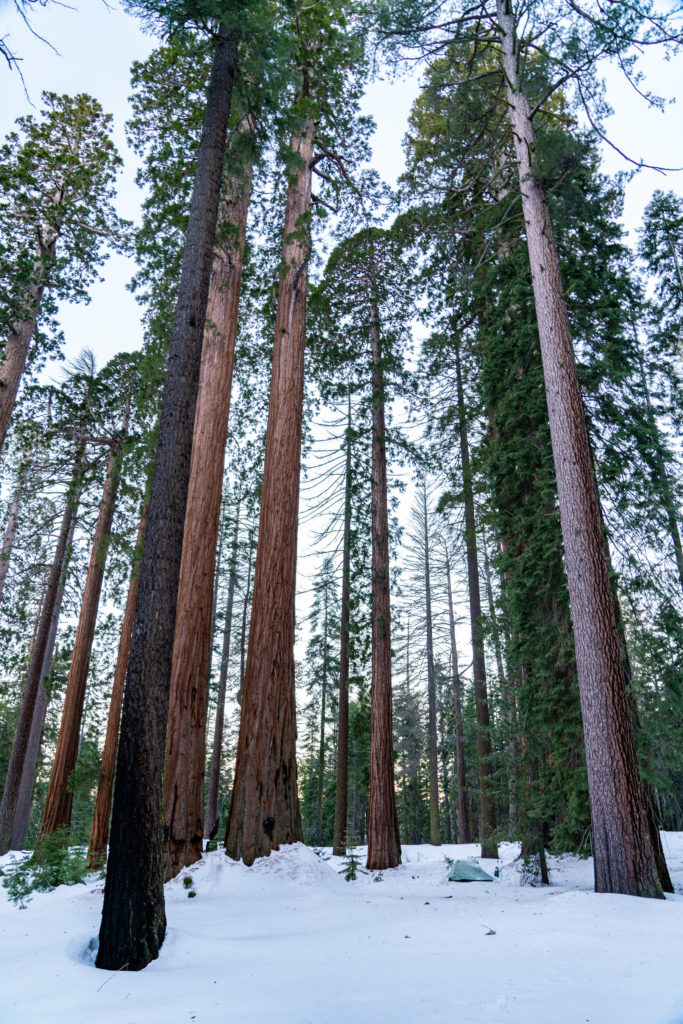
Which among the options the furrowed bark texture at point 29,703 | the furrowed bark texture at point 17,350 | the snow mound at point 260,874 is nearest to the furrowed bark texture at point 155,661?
the snow mound at point 260,874

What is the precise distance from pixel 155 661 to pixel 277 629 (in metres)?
3.45

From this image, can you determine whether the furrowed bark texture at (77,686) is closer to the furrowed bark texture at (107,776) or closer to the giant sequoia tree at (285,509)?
the furrowed bark texture at (107,776)

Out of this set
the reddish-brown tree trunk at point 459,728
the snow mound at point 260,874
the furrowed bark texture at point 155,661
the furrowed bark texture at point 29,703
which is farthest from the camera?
the reddish-brown tree trunk at point 459,728

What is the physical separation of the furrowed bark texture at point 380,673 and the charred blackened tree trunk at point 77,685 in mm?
5853

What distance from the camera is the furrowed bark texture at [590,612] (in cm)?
543

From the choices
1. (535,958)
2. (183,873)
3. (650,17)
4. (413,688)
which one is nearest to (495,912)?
(535,958)

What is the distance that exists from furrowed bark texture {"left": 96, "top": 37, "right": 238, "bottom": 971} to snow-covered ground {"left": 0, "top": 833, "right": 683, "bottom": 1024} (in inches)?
10.5

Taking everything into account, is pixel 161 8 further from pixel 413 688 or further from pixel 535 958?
pixel 413 688

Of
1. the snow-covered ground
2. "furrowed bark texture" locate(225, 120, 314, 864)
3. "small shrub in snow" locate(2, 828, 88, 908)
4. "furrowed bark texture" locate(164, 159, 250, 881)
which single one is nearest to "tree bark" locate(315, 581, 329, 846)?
"small shrub in snow" locate(2, 828, 88, 908)

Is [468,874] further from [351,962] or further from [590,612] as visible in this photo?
[351,962]

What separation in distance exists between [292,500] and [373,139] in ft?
27.3

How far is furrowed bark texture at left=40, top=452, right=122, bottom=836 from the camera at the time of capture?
11.2 metres

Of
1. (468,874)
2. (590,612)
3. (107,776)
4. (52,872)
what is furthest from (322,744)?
(590,612)

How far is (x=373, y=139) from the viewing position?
37.2 feet
